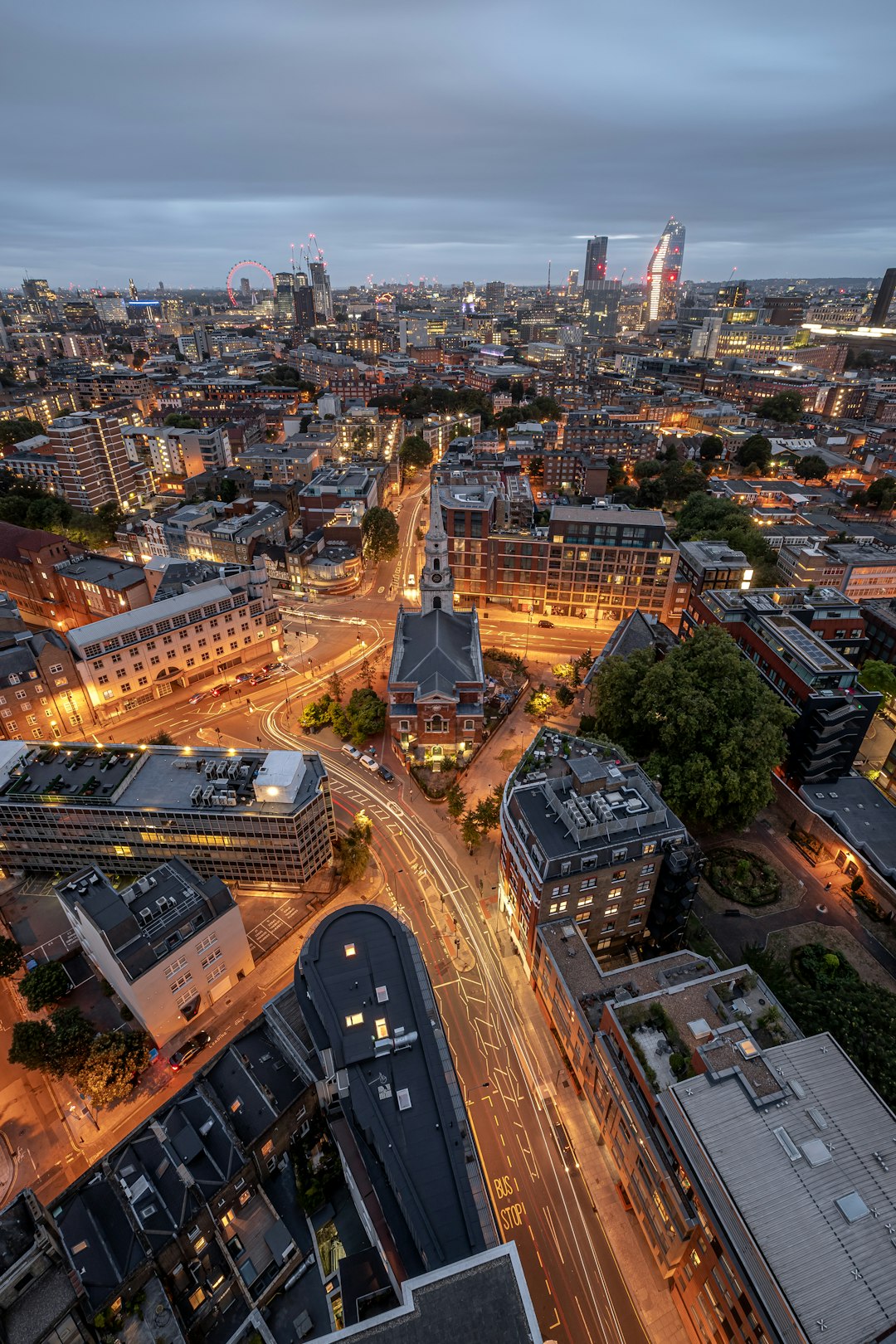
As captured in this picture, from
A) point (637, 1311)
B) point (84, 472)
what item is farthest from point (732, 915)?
point (84, 472)

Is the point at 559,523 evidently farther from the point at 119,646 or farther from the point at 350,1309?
the point at 350,1309

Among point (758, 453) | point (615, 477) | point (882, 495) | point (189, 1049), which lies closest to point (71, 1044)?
point (189, 1049)

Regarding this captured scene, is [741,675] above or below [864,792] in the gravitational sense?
above

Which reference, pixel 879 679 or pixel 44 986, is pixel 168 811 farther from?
pixel 879 679

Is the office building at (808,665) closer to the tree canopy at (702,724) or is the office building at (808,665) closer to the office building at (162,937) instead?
the tree canopy at (702,724)

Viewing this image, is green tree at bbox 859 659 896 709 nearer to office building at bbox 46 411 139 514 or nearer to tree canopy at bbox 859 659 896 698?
tree canopy at bbox 859 659 896 698
